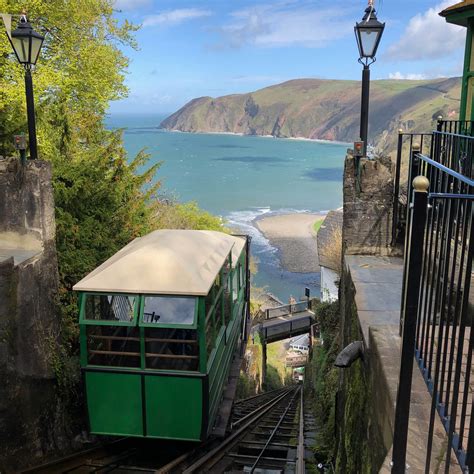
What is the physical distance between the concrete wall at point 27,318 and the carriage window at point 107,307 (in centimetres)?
111

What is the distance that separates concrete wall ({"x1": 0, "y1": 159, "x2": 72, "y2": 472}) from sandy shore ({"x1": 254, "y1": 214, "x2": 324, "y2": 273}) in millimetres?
50289

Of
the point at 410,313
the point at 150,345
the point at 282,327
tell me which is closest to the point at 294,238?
the point at 282,327

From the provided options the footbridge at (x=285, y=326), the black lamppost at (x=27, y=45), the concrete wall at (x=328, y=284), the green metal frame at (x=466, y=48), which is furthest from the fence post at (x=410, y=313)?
the concrete wall at (x=328, y=284)

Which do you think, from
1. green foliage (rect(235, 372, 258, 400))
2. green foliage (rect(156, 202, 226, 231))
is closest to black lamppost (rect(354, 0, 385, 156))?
green foliage (rect(235, 372, 258, 400))

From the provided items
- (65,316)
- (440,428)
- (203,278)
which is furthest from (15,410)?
(440,428)

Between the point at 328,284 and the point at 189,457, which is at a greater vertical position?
the point at 189,457

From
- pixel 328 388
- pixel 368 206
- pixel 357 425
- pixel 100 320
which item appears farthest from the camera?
pixel 328 388

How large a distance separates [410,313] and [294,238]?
220 feet

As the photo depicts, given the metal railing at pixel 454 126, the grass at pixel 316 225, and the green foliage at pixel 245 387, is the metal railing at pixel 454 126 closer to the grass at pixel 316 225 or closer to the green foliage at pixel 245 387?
the green foliage at pixel 245 387

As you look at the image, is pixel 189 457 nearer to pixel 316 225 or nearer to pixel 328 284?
pixel 328 284

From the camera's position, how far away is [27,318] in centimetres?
715

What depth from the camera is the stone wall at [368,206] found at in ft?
24.4

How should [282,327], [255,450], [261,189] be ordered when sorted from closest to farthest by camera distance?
[255,450] < [282,327] < [261,189]

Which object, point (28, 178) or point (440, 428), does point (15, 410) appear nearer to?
point (28, 178)
